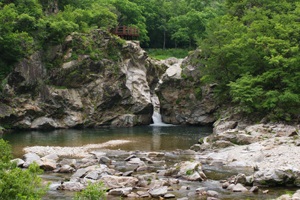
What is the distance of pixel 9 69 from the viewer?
50.1 meters

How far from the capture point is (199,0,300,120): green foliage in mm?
41250

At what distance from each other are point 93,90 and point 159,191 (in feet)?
129

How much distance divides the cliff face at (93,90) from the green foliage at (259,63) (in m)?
8.29

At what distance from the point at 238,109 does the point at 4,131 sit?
27.9 metres

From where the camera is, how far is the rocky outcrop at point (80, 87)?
2013 inches

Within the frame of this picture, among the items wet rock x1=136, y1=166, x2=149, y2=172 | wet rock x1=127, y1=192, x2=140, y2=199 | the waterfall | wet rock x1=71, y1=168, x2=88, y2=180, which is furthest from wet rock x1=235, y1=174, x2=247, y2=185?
the waterfall

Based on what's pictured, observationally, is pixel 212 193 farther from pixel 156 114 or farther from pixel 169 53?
pixel 169 53

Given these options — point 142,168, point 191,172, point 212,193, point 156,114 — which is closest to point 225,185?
point 212,193

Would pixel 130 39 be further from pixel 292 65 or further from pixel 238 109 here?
pixel 292 65

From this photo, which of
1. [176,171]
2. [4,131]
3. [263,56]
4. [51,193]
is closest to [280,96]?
[263,56]

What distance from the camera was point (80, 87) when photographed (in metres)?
56.6

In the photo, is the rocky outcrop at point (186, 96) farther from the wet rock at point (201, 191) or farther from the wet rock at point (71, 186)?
the wet rock at point (71, 186)

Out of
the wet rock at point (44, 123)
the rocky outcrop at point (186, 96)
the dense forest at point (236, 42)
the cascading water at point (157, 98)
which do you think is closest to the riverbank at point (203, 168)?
the dense forest at point (236, 42)

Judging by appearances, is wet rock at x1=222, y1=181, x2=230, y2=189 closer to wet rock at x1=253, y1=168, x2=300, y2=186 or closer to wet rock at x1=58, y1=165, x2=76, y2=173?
wet rock at x1=253, y1=168, x2=300, y2=186
